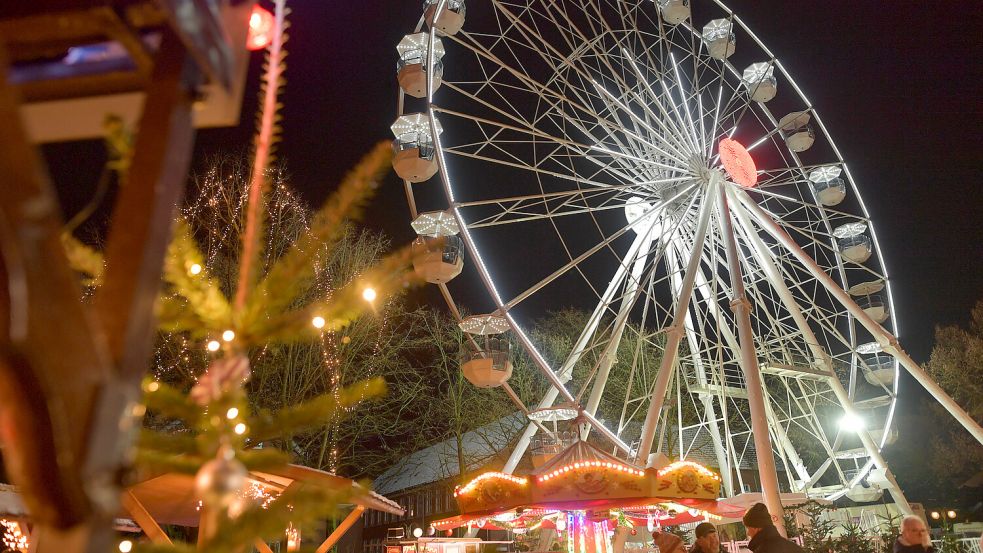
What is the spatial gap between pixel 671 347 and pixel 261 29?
10.1 m

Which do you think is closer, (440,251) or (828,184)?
(440,251)

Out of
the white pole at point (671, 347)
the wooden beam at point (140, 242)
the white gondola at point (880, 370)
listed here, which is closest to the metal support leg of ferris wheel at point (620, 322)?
the white pole at point (671, 347)

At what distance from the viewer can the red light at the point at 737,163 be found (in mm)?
13234

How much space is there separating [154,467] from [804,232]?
16419 millimetres

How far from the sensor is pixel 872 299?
16672mm

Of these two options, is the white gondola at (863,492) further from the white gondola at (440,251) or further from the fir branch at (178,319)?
the fir branch at (178,319)

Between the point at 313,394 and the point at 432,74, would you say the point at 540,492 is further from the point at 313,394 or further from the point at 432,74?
the point at 313,394

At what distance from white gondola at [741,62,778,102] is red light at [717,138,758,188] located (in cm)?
261

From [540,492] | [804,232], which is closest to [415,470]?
[804,232]

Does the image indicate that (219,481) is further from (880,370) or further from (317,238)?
(880,370)

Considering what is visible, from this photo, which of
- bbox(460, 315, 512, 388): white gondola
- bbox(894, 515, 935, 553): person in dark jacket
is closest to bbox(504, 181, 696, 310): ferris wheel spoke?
bbox(460, 315, 512, 388): white gondola

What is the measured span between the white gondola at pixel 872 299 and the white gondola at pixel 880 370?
979 millimetres

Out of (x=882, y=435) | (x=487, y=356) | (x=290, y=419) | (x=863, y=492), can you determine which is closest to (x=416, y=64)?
(x=487, y=356)

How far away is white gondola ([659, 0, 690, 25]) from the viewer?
49.1 ft
